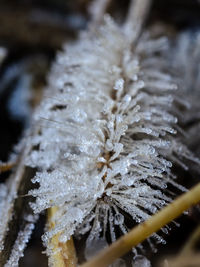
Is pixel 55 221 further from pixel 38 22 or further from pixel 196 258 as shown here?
pixel 38 22

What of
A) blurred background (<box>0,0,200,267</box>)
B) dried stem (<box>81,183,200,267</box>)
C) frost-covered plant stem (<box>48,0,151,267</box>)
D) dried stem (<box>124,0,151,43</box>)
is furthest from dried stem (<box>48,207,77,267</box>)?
dried stem (<box>124,0,151,43</box>)

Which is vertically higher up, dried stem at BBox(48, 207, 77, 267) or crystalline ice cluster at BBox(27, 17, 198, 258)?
crystalline ice cluster at BBox(27, 17, 198, 258)

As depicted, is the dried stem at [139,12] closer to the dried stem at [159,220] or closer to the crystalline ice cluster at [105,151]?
the crystalline ice cluster at [105,151]

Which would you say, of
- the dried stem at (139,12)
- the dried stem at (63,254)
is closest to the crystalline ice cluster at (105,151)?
the dried stem at (63,254)

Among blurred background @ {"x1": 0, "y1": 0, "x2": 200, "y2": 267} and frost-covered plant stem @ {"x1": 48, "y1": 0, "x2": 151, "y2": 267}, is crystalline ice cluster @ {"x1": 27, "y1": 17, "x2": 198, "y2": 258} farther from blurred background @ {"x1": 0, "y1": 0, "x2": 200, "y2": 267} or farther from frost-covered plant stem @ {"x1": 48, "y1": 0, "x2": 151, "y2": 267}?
blurred background @ {"x1": 0, "y1": 0, "x2": 200, "y2": 267}

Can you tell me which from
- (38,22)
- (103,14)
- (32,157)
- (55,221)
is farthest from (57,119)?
(38,22)

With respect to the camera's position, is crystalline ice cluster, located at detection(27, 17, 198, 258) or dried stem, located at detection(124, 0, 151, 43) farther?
dried stem, located at detection(124, 0, 151, 43)
